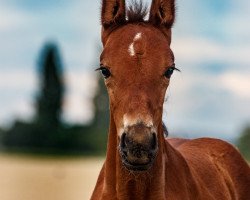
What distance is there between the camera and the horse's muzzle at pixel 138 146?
5285mm

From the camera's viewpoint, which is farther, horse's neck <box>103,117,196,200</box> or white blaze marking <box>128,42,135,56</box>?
horse's neck <box>103,117,196,200</box>

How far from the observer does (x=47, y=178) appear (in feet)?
146

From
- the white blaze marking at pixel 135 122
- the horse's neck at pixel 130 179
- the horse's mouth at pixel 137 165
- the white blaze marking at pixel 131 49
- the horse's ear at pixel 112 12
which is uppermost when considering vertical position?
the horse's ear at pixel 112 12

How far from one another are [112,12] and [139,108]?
60.1 inches

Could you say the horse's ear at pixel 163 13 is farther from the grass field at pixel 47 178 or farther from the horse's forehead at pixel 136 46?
the grass field at pixel 47 178

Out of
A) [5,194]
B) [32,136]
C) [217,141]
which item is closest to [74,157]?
[32,136]

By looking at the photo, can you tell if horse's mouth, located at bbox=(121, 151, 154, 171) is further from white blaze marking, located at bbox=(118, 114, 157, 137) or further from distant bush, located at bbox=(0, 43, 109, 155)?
distant bush, located at bbox=(0, 43, 109, 155)

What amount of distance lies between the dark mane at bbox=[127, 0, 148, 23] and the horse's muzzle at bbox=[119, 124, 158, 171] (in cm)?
159

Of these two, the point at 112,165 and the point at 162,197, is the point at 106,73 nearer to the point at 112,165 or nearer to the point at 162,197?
the point at 112,165

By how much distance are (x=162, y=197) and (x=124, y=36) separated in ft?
5.17

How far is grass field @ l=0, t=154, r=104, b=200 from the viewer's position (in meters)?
31.5

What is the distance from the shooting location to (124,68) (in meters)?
5.83

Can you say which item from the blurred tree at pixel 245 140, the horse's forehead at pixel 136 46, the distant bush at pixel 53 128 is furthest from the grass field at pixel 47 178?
the horse's forehead at pixel 136 46

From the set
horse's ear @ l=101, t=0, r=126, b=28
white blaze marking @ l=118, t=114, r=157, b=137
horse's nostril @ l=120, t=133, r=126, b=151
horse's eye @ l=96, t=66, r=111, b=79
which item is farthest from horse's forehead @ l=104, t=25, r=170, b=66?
horse's nostril @ l=120, t=133, r=126, b=151
